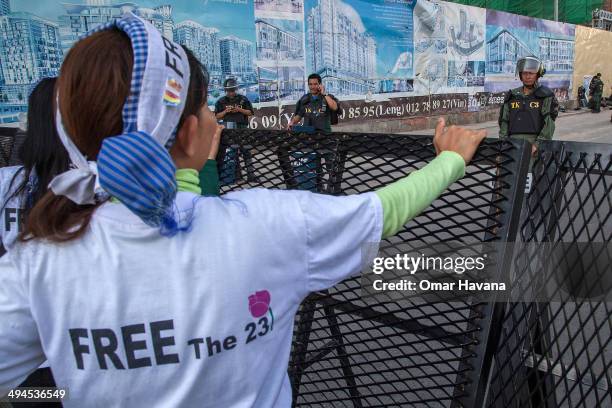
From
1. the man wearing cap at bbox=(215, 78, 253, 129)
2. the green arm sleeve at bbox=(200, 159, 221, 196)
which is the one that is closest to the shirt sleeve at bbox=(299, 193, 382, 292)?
the green arm sleeve at bbox=(200, 159, 221, 196)

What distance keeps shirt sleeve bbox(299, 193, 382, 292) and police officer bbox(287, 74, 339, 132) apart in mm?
7407

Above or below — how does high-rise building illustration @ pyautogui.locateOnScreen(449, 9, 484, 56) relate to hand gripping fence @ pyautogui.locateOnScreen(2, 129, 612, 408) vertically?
above

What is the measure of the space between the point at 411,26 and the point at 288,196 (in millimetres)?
16587

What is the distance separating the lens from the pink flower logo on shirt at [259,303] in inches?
36.9

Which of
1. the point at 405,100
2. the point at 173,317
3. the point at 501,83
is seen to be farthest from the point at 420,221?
the point at 501,83

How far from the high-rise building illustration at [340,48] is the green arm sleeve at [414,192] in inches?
507

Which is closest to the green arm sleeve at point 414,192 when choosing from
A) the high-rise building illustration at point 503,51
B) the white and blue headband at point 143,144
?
the white and blue headband at point 143,144

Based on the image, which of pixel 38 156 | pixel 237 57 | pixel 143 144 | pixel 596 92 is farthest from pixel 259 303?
pixel 596 92

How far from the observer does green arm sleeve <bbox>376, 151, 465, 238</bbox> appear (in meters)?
1.03

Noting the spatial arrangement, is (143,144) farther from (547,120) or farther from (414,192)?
(547,120)

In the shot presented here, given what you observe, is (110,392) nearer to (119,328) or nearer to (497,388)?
(119,328)

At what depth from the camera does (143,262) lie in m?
0.88

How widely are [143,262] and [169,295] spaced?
7cm

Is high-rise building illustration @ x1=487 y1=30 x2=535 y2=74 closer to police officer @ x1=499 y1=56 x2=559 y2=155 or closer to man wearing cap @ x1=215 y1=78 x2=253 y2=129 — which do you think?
man wearing cap @ x1=215 y1=78 x2=253 y2=129
